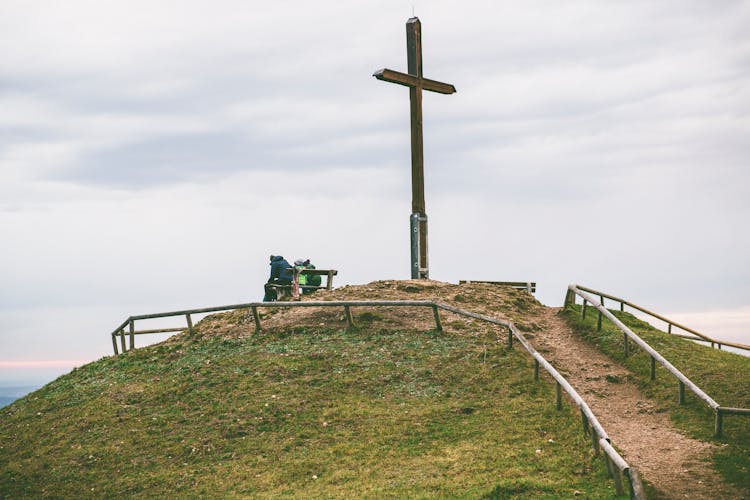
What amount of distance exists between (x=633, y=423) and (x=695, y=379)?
294 cm

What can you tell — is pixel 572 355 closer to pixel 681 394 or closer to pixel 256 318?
pixel 681 394

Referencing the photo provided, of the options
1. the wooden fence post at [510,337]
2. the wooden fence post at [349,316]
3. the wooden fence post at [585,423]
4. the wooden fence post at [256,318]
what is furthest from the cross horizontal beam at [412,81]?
the wooden fence post at [585,423]

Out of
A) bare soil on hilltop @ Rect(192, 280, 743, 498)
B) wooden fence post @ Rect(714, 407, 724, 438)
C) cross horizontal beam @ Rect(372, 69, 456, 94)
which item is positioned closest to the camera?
bare soil on hilltop @ Rect(192, 280, 743, 498)

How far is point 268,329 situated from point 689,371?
1159 cm

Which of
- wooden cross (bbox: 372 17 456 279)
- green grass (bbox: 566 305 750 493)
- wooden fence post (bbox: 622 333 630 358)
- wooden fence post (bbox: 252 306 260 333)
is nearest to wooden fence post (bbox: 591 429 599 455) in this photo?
green grass (bbox: 566 305 750 493)

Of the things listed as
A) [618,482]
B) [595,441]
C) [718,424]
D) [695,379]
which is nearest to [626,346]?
[695,379]

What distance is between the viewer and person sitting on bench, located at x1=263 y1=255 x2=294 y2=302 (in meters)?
28.8

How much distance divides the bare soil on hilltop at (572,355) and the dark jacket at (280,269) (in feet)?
7.23

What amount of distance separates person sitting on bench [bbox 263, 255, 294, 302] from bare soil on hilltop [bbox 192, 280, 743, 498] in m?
2.14

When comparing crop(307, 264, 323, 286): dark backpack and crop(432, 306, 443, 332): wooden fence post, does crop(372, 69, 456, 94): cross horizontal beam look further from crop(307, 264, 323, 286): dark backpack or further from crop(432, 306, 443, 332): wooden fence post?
crop(432, 306, 443, 332): wooden fence post

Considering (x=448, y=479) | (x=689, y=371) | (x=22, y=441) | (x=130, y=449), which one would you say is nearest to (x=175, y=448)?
(x=130, y=449)

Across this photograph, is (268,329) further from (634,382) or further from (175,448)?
(634,382)

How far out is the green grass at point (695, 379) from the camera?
52.1 feet

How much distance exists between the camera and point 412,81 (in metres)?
27.6
